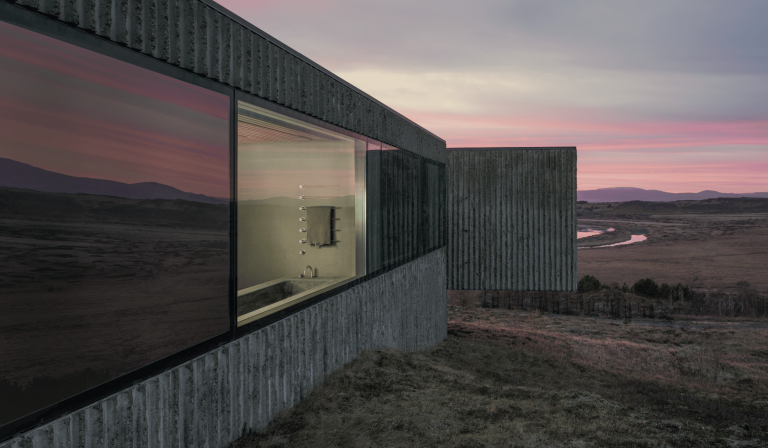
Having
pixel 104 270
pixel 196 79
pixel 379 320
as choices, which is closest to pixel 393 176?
pixel 379 320

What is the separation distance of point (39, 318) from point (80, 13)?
6.01 feet

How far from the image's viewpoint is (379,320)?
29.6ft

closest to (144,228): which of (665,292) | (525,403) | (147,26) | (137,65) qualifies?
(137,65)

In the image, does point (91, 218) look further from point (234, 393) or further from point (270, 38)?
point (270, 38)

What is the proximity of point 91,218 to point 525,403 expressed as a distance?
552cm

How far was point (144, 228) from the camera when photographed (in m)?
3.57

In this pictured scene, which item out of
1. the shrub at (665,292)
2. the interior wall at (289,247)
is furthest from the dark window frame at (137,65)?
the shrub at (665,292)

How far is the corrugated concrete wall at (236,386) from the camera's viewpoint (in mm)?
3348

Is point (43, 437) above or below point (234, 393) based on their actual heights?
above

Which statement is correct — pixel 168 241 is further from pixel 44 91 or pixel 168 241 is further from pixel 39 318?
pixel 44 91

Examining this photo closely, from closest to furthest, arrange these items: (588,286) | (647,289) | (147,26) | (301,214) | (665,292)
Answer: (147,26) < (301,214) < (665,292) < (647,289) < (588,286)

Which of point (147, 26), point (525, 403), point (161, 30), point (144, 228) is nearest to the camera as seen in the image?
point (144, 228)

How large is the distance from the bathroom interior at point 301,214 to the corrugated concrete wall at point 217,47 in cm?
80

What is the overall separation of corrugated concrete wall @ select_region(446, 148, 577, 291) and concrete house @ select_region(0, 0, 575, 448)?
38.7 ft
